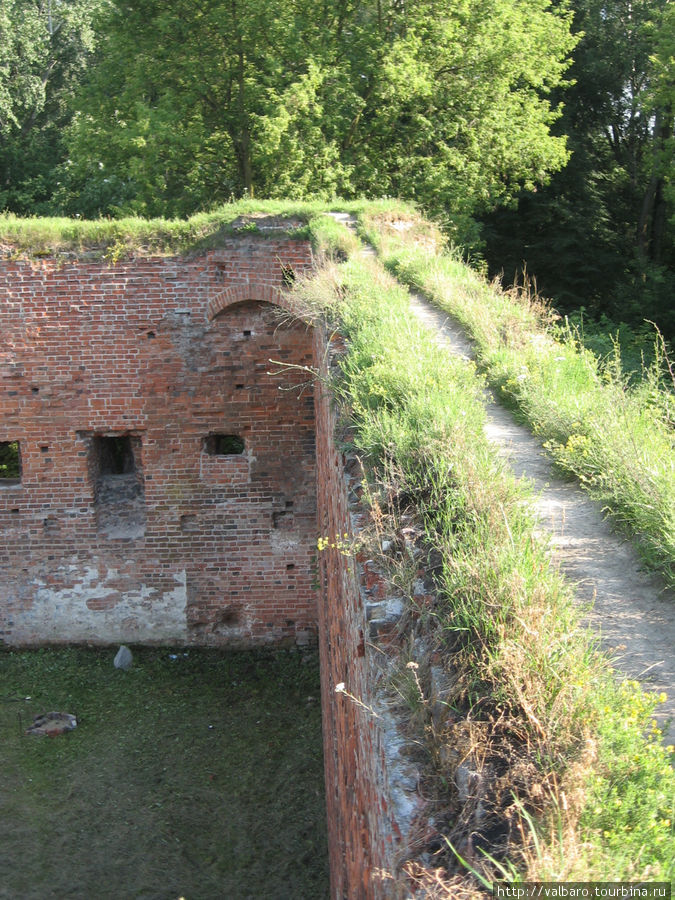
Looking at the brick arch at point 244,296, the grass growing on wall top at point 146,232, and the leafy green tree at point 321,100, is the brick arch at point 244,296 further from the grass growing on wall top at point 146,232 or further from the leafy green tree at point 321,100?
the leafy green tree at point 321,100

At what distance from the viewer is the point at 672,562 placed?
10.1ft

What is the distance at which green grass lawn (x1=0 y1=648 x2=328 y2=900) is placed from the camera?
21.3ft

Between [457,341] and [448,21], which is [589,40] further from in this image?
[457,341]

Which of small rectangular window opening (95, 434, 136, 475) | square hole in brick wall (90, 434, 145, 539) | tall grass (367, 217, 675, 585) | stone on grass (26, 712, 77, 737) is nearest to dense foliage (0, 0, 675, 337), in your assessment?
small rectangular window opening (95, 434, 136, 475)

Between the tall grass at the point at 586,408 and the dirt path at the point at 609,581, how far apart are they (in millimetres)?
76

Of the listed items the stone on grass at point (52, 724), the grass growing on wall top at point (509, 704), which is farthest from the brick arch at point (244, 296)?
the grass growing on wall top at point (509, 704)

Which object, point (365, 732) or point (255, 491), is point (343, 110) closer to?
point (255, 491)

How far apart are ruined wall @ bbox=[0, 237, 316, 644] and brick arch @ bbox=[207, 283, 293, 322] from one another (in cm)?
2

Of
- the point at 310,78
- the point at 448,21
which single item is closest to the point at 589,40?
the point at 448,21

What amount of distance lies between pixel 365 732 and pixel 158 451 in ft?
24.4

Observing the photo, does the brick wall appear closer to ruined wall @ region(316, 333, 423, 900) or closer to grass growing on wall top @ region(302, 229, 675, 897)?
ruined wall @ region(316, 333, 423, 900)

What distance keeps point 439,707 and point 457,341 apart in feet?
14.9

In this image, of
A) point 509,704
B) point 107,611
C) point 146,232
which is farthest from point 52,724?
point 509,704

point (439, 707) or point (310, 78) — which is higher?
point (310, 78)
